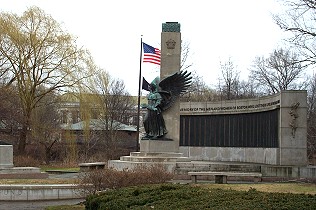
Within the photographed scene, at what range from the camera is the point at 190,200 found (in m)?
10.5

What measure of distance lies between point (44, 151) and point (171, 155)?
20.3 m

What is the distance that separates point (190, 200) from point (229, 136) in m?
21.9

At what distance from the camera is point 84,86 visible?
40.7 m

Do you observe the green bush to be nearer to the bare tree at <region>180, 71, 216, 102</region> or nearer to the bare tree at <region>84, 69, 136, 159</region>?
the bare tree at <region>84, 69, 136, 159</region>

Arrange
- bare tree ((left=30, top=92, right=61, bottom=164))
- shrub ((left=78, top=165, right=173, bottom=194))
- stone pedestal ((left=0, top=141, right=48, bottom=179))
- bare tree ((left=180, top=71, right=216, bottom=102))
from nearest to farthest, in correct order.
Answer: shrub ((left=78, top=165, right=173, bottom=194)) < stone pedestal ((left=0, top=141, right=48, bottom=179)) < bare tree ((left=30, top=92, right=61, bottom=164)) < bare tree ((left=180, top=71, right=216, bottom=102))

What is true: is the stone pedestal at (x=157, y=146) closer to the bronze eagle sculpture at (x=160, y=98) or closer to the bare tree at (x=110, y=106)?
the bronze eagle sculpture at (x=160, y=98)

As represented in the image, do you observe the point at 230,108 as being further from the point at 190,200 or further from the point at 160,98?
the point at 190,200

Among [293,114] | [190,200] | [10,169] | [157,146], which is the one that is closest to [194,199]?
[190,200]

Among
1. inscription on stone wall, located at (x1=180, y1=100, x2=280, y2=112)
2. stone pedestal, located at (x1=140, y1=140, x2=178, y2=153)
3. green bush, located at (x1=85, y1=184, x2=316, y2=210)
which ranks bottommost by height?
green bush, located at (x1=85, y1=184, x2=316, y2=210)

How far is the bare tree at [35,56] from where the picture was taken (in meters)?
39.7

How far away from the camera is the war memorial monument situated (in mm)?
25500

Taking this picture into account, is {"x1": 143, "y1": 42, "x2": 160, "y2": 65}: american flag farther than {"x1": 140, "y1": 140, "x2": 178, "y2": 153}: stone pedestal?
Yes

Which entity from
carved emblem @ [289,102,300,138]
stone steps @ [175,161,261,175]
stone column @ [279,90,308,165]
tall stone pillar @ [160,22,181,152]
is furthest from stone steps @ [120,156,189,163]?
carved emblem @ [289,102,300,138]

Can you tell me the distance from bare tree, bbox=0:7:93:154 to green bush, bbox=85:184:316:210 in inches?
1144
